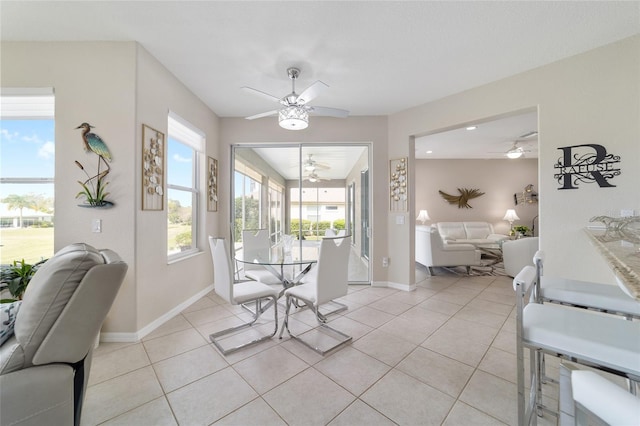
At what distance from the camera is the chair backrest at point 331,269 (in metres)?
2.04

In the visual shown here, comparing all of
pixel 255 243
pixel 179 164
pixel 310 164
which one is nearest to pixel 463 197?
pixel 310 164

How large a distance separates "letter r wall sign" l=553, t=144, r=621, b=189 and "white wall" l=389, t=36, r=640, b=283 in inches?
1.6

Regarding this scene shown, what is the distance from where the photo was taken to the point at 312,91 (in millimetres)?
2098

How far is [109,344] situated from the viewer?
212 centimetres

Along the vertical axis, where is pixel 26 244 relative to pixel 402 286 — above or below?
above

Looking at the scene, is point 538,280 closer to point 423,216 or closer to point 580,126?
point 580,126

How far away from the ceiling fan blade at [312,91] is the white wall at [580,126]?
2187 millimetres

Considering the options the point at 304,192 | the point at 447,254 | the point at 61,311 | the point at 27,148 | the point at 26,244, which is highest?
the point at 27,148

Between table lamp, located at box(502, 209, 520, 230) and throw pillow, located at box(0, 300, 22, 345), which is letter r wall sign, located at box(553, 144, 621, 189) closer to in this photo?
throw pillow, located at box(0, 300, 22, 345)

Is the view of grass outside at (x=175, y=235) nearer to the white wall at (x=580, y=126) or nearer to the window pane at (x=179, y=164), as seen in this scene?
the window pane at (x=179, y=164)

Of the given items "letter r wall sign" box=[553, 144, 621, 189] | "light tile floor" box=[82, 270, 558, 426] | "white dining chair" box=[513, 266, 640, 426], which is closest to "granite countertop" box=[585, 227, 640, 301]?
"white dining chair" box=[513, 266, 640, 426]

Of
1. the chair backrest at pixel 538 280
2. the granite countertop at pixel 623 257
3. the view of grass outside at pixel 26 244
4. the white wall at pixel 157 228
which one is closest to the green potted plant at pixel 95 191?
the white wall at pixel 157 228

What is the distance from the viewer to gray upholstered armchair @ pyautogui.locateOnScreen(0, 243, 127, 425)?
3.00 feet

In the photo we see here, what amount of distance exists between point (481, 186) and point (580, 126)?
4.73 m
